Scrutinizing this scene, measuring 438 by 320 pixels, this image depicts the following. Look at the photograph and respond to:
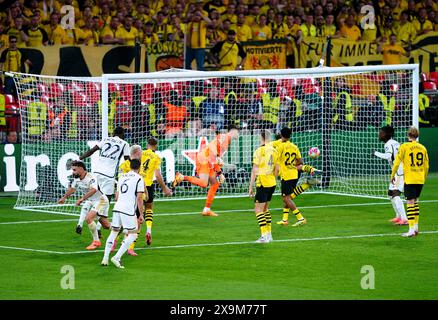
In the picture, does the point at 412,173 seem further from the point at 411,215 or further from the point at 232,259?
the point at 232,259

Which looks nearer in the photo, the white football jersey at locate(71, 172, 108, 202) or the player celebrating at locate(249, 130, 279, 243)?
the player celebrating at locate(249, 130, 279, 243)

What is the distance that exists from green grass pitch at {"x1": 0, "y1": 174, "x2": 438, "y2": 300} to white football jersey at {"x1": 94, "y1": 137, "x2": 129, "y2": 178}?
4.45 ft

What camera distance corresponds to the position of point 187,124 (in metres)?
27.5

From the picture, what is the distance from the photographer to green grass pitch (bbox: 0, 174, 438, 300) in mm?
15008

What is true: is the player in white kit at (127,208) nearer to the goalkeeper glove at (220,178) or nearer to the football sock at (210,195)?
the football sock at (210,195)

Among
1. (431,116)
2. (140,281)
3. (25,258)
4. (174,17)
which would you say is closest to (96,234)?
(25,258)

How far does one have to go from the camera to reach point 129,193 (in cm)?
1706

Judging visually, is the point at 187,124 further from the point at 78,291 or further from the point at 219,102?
the point at 78,291

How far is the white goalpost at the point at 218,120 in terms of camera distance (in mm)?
25594

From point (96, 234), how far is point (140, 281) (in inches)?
139

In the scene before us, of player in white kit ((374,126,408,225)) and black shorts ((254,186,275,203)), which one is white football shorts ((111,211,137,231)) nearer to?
black shorts ((254,186,275,203))

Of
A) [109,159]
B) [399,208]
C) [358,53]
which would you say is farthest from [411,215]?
[358,53]

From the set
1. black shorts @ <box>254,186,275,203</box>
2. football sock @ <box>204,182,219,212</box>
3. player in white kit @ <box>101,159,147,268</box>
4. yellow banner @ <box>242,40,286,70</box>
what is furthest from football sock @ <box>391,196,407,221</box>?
yellow banner @ <box>242,40,286,70</box>

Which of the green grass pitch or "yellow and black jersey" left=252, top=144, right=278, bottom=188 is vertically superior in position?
"yellow and black jersey" left=252, top=144, right=278, bottom=188
